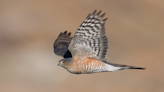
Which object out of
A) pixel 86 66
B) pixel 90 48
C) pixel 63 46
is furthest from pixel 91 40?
pixel 63 46

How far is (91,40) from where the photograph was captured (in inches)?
327

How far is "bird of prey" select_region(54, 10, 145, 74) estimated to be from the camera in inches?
317

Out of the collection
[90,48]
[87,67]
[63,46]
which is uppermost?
[63,46]

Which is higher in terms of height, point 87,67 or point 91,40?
point 91,40

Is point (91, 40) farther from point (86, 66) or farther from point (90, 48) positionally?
point (86, 66)

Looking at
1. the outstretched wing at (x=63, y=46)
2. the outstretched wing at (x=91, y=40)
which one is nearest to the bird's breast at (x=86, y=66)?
the outstretched wing at (x=91, y=40)

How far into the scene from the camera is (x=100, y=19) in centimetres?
800

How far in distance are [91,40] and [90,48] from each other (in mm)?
316

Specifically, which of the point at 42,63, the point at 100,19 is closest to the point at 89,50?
the point at 100,19

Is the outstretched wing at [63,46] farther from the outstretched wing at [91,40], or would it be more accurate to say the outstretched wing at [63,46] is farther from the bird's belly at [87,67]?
the outstretched wing at [91,40]

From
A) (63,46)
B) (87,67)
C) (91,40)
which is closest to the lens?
(91,40)

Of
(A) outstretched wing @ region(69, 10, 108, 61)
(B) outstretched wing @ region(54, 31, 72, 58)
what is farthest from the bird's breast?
(B) outstretched wing @ region(54, 31, 72, 58)

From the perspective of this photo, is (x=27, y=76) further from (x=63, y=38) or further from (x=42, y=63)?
(x=63, y=38)

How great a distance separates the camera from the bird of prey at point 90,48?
8.05 meters
